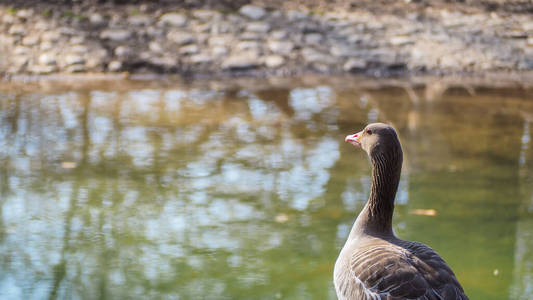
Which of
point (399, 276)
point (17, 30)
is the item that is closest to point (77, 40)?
point (17, 30)

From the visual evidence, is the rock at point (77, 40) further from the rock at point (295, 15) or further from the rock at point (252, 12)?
the rock at point (295, 15)

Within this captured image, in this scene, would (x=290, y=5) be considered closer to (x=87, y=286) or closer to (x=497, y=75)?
(x=497, y=75)

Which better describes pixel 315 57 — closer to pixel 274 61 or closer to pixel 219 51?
pixel 274 61

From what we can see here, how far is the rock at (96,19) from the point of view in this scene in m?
10.7

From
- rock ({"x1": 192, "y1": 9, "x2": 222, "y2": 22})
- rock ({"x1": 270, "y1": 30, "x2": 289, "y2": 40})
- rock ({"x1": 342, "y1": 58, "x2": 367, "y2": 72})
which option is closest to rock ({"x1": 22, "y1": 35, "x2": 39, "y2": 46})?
rock ({"x1": 192, "y1": 9, "x2": 222, "y2": 22})

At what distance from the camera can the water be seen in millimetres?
4305

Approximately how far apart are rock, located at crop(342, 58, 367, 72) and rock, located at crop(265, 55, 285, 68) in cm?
95

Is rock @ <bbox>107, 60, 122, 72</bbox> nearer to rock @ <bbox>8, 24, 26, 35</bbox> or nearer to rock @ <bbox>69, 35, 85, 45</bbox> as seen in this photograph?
rock @ <bbox>69, 35, 85, 45</bbox>

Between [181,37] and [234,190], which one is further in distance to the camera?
[181,37]

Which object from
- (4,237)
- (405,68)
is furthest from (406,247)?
(405,68)

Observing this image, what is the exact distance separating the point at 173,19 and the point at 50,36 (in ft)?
6.16

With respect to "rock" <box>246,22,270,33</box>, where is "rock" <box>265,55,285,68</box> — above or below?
below

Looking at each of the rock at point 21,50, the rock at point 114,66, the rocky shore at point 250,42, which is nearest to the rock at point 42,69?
the rocky shore at point 250,42

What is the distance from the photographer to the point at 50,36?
10219 millimetres
